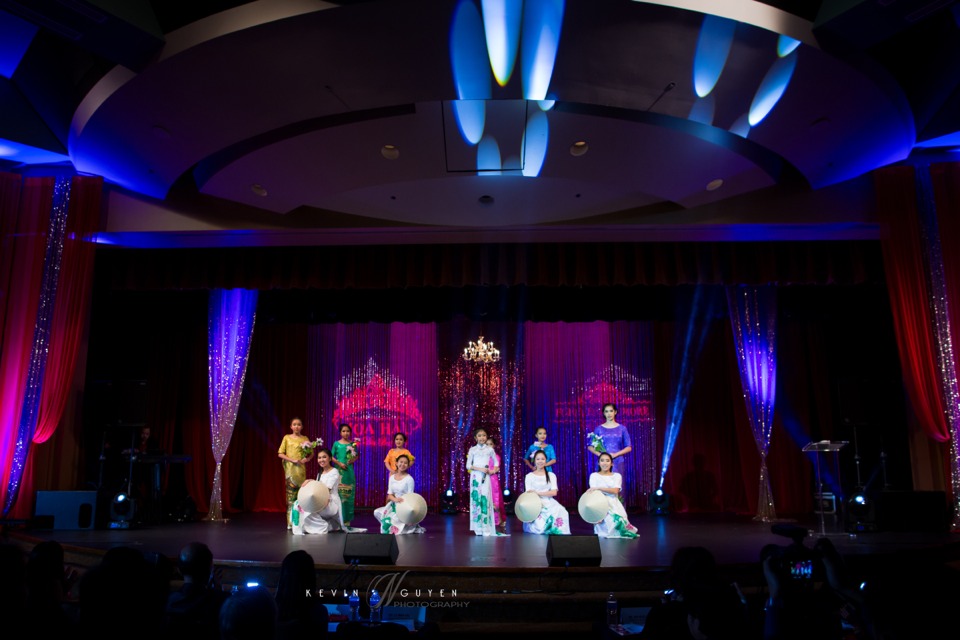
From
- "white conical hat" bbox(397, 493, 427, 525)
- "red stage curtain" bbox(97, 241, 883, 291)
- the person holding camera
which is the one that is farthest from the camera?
"red stage curtain" bbox(97, 241, 883, 291)

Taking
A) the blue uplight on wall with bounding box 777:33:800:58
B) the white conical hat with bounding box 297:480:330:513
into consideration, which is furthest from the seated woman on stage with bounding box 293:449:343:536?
the blue uplight on wall with bounding box 777:33:800:58

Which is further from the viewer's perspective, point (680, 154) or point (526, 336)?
point (526, 336)

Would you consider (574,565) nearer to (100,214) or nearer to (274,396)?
(100,214)

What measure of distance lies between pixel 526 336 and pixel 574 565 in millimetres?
6675

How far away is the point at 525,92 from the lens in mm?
6066

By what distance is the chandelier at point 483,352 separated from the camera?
1169 cm

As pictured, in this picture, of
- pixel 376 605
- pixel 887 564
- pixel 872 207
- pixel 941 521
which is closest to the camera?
pixel 376 605

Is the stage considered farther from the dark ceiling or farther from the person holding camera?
the dark ceiling

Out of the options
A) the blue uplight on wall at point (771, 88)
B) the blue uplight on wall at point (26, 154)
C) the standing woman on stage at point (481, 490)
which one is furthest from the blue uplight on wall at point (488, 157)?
the blue uplight on wall at point (26, 154)

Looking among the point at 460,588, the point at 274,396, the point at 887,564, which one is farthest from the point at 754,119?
the point at 274,396

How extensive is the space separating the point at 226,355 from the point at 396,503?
358 cm

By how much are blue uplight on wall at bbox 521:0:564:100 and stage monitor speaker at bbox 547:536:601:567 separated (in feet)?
11.8

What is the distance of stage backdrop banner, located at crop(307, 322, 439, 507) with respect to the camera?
11734 mm

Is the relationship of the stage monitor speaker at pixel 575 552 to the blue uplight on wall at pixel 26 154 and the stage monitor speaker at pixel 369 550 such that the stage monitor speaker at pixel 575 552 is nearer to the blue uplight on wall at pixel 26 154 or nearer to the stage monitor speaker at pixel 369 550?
the stage monitor speaker at pixel 369 550
